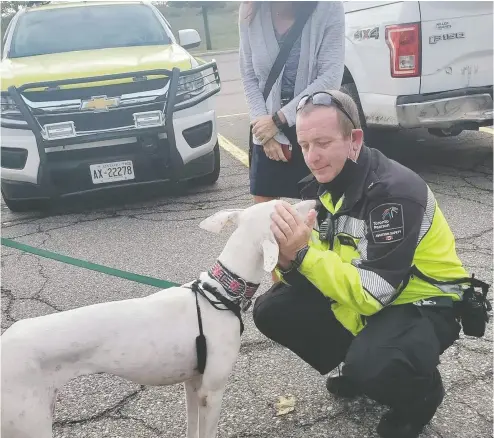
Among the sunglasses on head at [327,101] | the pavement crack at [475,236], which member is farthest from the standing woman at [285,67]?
the pavement crack at [475,236]

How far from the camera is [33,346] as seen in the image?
75.7 inches

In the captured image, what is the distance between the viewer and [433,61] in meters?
5.05

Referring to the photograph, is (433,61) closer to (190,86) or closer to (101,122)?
(190,86)

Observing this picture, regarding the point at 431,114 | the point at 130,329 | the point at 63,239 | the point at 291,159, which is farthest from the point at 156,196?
the point at 130,329

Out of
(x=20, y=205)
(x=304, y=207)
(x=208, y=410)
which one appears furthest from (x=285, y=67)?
(x=20, y=205)

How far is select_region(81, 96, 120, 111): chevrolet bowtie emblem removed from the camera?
5305mm

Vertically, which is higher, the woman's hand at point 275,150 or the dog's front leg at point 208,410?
the woman's hand at point 275,150

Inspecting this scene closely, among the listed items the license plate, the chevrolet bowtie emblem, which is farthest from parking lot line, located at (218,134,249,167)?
the chevrolet bowtie emblem

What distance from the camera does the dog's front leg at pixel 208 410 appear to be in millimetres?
2205

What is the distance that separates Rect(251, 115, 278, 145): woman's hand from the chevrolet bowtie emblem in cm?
247

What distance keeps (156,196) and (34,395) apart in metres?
4.33

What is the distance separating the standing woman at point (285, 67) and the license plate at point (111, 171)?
7.88ft

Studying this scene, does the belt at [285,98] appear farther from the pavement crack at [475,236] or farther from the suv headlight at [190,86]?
the suv headlight at [190,86]

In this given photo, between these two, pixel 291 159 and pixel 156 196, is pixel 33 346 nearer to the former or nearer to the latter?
pixel 291 159
